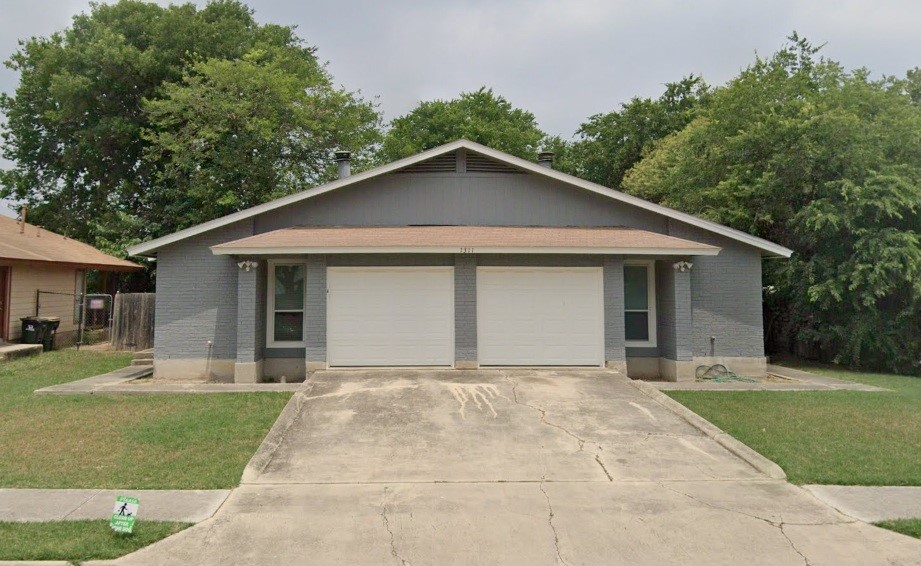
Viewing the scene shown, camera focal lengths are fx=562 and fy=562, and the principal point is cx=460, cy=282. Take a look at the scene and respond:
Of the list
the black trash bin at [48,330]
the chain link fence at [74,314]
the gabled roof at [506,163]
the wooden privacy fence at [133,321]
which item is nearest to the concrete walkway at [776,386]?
the gabled roof at [506,163]

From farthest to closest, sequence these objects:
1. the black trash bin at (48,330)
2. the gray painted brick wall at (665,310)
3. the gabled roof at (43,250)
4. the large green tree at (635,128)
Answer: the large green tree at (635,128), the black trash bin at (48,330), the gabled roof at (43,250), the gray painted brick wall at (665,310)

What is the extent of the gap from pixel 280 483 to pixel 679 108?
119 feet

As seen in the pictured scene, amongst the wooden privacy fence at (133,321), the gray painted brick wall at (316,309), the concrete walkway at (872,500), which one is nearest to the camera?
the concrete walkway at (872,500)

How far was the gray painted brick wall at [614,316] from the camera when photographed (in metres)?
11.6

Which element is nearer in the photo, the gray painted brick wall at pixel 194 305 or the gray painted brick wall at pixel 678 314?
the gray painted brick wall at pixel 678 314

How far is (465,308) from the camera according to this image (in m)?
11.5

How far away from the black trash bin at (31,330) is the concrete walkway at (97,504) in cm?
1336

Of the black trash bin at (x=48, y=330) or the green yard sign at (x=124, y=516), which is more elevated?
the black trash bin at (x=48, y=330)

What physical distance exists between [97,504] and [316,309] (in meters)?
6.40

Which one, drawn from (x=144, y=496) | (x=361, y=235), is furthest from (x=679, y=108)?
(x=144, y=496)

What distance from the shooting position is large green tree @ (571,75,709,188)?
115ft

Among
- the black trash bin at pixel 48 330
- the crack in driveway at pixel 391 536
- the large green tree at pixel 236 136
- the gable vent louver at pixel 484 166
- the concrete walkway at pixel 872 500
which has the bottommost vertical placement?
the crack in driveway at pixel 391 536

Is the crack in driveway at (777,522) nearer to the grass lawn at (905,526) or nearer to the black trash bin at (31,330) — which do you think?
the grass lawn at (905,526)

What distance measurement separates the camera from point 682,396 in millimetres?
9867
